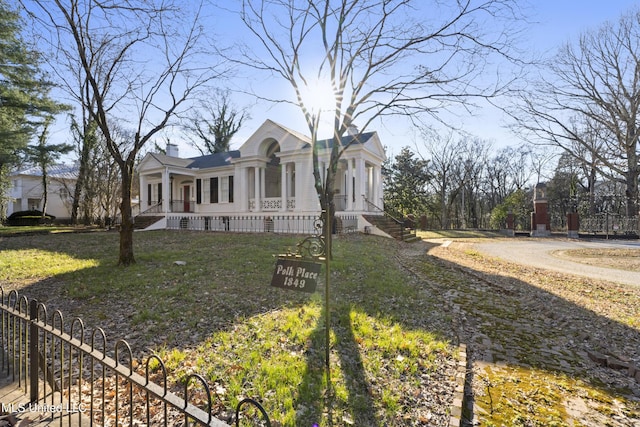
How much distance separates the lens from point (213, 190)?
23750mm

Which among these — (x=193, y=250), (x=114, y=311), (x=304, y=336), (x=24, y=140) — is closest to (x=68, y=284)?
(x=114, y=311)

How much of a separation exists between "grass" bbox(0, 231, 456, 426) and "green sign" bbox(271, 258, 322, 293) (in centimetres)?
96

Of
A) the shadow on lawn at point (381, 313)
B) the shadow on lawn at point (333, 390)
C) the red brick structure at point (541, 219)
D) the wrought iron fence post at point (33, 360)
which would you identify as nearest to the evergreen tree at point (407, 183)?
the red brick structure at point (541, 219)

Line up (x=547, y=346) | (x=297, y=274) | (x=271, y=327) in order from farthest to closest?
(x=271, y=327) < (x=547, y=346) < (x=297, y=274)

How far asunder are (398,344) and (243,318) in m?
2.38

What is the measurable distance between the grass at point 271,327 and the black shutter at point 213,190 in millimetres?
14374

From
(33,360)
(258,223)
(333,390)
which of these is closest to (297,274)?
(333,390)

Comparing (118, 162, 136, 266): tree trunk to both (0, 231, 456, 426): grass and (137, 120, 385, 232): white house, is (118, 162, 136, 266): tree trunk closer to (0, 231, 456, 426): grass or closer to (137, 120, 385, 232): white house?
(0, 231, 456, 426): grass

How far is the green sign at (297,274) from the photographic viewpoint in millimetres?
3203

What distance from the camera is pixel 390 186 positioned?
37125mm

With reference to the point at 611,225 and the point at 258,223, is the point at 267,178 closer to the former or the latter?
the point at 258,223

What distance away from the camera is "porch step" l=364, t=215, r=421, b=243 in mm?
17234

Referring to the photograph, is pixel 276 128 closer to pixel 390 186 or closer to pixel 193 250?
pixel 193 250

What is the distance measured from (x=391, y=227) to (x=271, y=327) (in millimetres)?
14179
